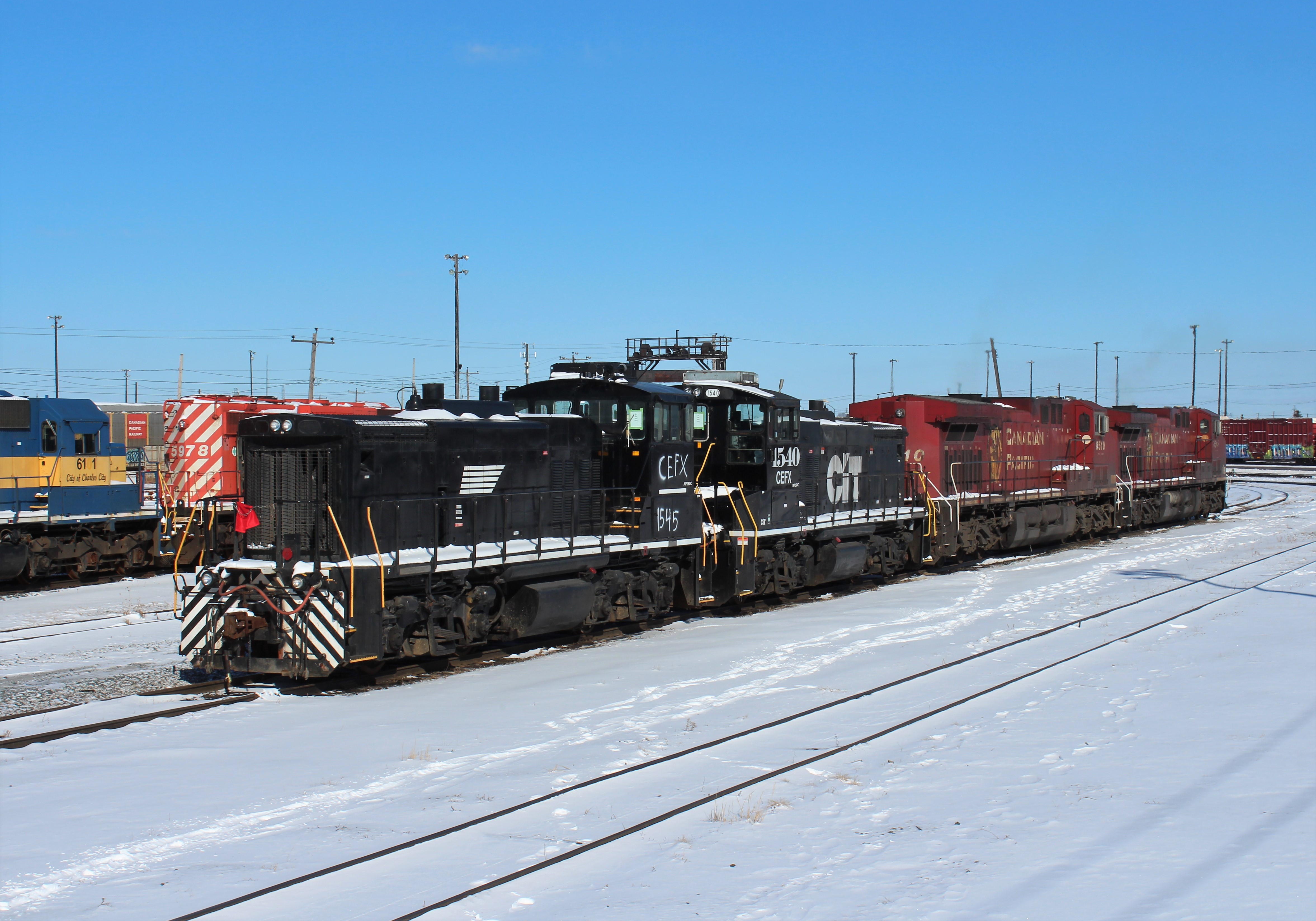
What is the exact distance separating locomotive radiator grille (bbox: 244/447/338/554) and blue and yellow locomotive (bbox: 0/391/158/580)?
10149 mm

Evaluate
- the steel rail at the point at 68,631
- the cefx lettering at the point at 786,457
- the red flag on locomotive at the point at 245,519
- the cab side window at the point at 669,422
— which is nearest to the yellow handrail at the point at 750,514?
the cefx lettering at the point at 786,457

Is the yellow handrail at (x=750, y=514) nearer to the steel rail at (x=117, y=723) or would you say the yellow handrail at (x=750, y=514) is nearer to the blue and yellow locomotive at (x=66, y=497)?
the steel rail at (x=117, y=723)

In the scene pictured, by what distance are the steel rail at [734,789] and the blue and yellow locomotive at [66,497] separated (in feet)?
52.7

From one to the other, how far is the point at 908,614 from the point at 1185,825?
28.5 feet

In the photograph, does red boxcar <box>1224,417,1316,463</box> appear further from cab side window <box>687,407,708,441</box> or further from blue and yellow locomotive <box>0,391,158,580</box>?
blue and yellow locomotive <box>0,391,158,580</box>

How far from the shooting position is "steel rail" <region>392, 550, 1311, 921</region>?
544 centimetres

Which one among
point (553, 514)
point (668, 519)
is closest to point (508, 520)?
point (553, 514)

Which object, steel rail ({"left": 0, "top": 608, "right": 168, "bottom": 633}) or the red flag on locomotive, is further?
steel rail ({"left": 0, "top": 608, "right": 168, "bottom": 633})

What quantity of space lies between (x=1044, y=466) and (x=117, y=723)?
2296 cm

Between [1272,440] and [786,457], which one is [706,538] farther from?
[1272,440]

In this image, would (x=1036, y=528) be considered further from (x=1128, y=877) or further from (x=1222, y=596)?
(x=1128, y=877)

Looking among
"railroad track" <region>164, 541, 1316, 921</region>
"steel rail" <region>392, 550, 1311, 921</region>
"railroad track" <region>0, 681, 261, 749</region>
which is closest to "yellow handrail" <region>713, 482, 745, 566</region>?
"railroad track" <region>164, 541, 1316, 921</region>

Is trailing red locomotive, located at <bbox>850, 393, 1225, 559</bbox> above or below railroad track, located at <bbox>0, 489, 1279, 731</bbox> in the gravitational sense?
above

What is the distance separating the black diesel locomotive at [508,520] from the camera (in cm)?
1034
